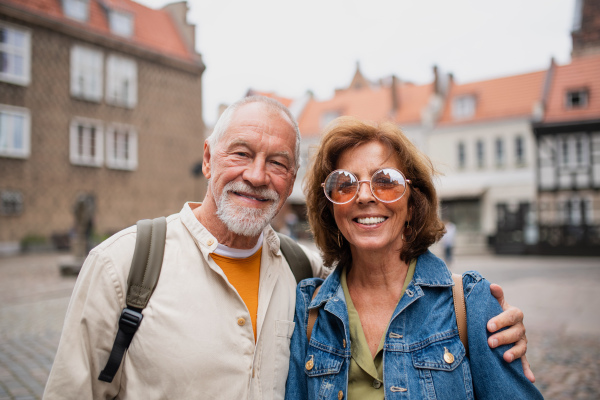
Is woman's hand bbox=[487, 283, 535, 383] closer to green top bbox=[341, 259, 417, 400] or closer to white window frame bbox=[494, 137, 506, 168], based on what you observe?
green top bbox=[341, 259, 417, 400]

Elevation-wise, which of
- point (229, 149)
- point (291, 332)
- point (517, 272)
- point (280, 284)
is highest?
point (229, 149)

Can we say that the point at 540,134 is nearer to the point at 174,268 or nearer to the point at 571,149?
the point at 571,149

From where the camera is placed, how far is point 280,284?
2.45m

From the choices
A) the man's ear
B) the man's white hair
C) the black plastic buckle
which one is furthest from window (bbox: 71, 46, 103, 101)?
the black plastic buckle

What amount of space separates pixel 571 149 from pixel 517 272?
1334cm

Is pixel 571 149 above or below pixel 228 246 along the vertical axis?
above

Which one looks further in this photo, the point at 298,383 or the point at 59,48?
the point at 59,48

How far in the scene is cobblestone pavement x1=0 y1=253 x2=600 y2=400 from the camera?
5137mm

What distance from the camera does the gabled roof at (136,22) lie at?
2218cm

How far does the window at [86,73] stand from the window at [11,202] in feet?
17.8

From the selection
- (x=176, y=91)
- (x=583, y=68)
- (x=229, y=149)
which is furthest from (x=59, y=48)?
(x=583, y=68)

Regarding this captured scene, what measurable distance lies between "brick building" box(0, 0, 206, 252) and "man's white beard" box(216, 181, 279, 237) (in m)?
19.6

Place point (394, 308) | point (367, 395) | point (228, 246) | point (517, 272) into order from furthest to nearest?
point (517, 272)
point (228, 246)
point (394, 308)
point (367, 395)

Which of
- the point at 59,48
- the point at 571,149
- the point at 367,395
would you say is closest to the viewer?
the point at 367,395
